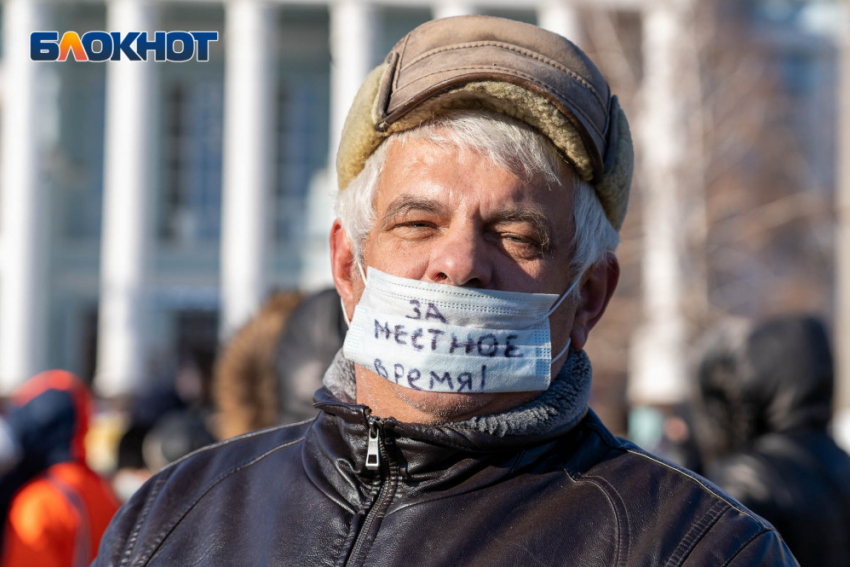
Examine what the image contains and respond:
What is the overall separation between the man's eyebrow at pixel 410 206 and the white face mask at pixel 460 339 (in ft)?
0.44

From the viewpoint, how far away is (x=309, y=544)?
66.8 inches

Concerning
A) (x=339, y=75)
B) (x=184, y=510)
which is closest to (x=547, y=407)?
(x=184, y=510)

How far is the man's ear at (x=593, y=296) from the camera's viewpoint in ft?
6.24

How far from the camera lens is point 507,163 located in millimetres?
1738

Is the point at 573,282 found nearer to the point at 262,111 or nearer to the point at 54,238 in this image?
the point at 262,111

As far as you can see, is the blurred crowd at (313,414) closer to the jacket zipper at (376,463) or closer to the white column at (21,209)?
the jacket zipper at (376,463)

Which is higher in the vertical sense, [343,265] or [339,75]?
[339,75]

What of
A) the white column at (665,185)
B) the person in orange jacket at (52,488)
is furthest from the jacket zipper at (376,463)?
the white column at (665,185)

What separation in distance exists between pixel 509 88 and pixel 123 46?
60.9 inches

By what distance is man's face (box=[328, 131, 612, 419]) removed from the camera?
67.9 inches

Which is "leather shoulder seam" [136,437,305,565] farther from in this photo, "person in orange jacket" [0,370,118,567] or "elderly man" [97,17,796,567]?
"person in orange jacket" [0,370,118,567]

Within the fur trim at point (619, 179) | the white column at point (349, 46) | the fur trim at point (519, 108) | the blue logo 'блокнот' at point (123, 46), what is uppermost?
the white column at point (349, 46)

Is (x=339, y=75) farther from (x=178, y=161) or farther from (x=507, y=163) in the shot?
(x=507, y=163)

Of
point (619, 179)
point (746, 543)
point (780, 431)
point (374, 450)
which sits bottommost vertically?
point (780, 431)
